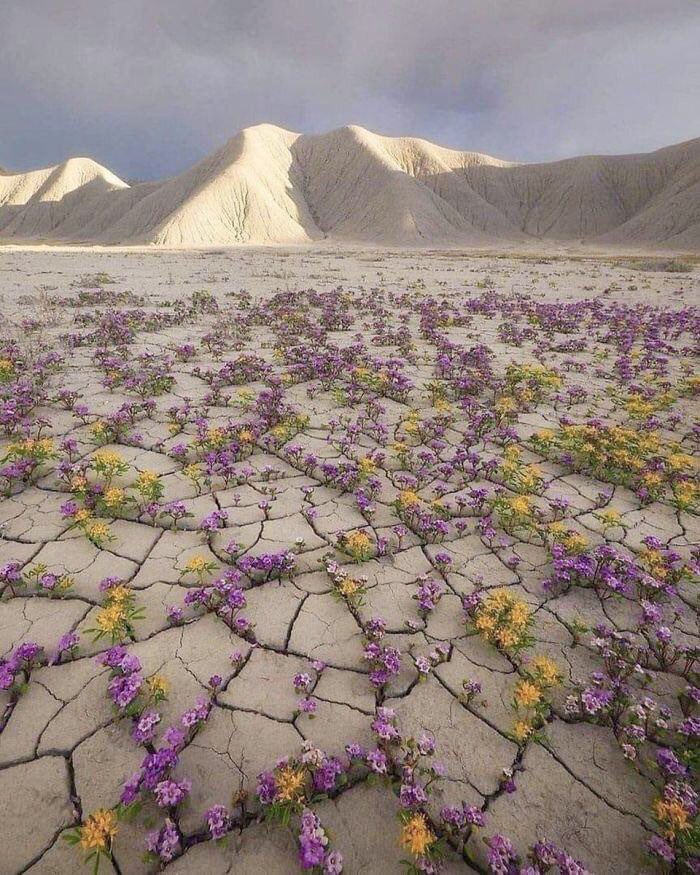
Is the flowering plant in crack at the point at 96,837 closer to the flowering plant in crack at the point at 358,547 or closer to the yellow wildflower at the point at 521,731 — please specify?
the yellow wildflower at the point at 521,731

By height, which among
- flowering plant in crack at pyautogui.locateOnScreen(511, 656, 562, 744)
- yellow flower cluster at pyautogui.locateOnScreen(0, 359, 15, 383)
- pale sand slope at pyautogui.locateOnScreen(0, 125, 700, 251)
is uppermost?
pale sand slope at pyautogui.locateOnScreen(0, 125, 700, 251)

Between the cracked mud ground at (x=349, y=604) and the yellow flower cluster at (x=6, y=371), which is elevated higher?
the yellow flower cluster at (x=6, y=371)

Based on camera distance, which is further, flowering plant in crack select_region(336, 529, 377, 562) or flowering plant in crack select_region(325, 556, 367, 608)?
flowering plant in crack select_region(336, 529, 377, 562)

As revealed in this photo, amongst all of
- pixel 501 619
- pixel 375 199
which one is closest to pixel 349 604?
pixel 501 619

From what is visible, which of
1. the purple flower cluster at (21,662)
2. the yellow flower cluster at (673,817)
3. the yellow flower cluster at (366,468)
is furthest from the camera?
the yellow flower cluster at (366,468)

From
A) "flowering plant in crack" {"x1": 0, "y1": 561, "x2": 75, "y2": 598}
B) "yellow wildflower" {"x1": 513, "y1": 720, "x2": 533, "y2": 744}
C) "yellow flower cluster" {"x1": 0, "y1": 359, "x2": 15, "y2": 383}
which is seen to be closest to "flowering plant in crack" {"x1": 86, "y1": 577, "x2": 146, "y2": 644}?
"flowering plant in crack" {"x1": 0, "y1": 561, "x2": 75, "y2": 598}

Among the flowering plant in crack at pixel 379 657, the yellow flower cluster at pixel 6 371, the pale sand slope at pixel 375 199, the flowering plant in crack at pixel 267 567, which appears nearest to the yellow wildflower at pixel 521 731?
the flowering plant in crack at pixel 379 657

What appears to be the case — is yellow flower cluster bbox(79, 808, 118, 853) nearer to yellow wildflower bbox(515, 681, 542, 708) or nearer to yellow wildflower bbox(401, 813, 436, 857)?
yellow wildflower bbox(401, 813, 436, 857)

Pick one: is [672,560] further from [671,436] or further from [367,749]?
[671,436]
